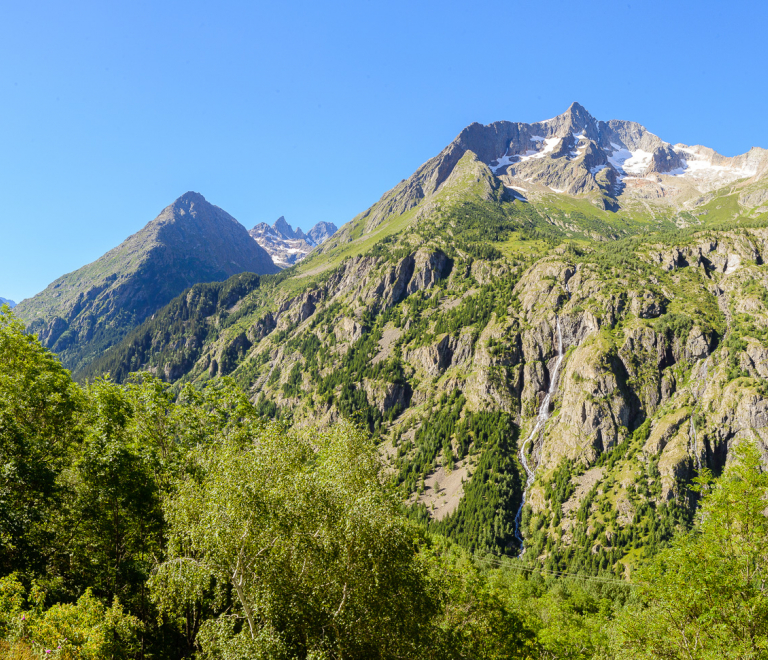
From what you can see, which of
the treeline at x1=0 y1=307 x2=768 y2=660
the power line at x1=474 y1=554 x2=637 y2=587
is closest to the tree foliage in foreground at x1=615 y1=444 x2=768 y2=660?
the treeline at x1=0 y1=307 x2=768 y2=660

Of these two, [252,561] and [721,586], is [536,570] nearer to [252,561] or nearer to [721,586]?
[721,586]

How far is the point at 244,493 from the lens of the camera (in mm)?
20109

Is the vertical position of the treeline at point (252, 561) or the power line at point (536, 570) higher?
the treeline at point (252, 561)

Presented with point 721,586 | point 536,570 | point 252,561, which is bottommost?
point 536,570

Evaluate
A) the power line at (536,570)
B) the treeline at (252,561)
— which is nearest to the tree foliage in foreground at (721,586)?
the treeline at (252,561)

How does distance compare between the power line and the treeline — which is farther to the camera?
the power line

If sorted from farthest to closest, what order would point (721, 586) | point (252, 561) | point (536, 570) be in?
1. point (536, 570)
2. point (252, 561)
3. point (721, 586)

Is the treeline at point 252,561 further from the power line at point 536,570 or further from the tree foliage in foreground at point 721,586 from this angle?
the power line at point 536,570

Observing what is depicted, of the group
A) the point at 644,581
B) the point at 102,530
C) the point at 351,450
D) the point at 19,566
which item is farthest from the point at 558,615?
the point at 19,566

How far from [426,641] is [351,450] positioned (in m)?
17.9

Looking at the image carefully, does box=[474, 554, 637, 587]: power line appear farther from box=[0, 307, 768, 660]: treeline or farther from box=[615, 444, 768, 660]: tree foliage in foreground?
box=[0, 307, 768, 660]: treeline

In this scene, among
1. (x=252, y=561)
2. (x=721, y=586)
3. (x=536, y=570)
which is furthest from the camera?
(x=536, y=570)

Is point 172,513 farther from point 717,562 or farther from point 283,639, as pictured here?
point 717,562

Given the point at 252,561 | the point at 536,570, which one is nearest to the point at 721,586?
the point at 252,561
